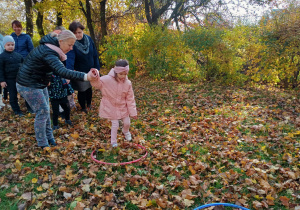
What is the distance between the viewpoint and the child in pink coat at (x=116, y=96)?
3.96 metres

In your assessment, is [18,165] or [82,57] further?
[82,57]

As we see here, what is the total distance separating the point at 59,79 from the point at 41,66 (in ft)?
4.15

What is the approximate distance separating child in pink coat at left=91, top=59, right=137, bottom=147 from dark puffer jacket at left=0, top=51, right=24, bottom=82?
290 cm

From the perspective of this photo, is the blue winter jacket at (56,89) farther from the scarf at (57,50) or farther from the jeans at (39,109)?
the scarf at (57,50)

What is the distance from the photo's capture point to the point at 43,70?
3.61 m

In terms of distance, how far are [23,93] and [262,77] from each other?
8418 millimetres

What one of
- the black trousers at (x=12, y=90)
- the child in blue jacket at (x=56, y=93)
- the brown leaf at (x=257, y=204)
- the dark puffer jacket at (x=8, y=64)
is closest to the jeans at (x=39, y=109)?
the child in blue jacket at (x=56, y=93)

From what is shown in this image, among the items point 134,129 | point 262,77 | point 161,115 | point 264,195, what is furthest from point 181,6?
point 264,195

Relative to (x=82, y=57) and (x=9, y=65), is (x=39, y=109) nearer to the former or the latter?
(x=82, y=57)

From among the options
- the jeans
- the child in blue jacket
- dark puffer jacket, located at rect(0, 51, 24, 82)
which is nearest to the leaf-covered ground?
the jeans

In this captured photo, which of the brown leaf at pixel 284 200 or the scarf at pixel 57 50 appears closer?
the brown leaf at pixel 284 200

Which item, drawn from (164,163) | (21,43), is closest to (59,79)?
(21,43)

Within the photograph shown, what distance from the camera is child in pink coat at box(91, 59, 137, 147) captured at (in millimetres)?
3957

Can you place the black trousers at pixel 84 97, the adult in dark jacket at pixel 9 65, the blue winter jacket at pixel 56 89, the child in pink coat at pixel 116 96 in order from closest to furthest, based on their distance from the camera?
1. the child in pink coat at pixel 116 96
2. the blue winter jacket at pixel 56 89
3. the adult in dark jacket at pixel 9 65
4. the black trousers at pixel 84 97
